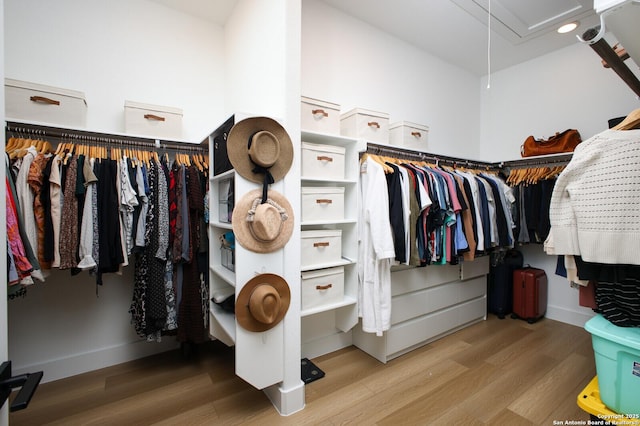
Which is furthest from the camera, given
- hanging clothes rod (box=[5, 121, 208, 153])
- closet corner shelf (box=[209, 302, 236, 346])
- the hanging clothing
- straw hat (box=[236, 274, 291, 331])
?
the hanging clothing

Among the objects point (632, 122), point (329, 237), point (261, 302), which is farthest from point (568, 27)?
point (261, 302)

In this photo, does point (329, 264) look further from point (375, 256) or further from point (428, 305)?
point (428, 305)

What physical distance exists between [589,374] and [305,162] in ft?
8.07

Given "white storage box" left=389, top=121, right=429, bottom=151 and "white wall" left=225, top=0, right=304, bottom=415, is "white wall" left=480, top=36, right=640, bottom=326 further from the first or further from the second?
"white wall" left=225, top=0, right=304, bottom=415

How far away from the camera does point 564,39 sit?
291cm

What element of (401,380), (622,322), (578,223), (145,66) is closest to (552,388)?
(622,322)

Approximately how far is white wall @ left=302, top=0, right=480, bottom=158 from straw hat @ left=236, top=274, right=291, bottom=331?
158 centimetres

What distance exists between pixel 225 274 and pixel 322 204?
30.2 inches

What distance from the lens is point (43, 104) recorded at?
165 centimetres

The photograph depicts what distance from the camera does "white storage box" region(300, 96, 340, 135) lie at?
1.99 metres

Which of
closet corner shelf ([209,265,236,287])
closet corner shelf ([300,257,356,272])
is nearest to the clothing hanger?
closet corner shelf ([300,257,356,272])

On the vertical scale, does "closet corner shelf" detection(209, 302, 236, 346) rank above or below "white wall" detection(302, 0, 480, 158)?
below

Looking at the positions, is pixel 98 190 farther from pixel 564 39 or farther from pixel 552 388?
pixel 564 39

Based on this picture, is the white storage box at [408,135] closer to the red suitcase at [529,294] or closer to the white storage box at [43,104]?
the red suitcase at [529,294]
